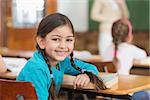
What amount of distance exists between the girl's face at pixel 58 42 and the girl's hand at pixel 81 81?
15 centimetres

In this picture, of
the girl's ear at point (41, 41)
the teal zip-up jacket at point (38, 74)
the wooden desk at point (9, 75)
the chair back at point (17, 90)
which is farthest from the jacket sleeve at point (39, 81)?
the wooden desk at point (9, 75)

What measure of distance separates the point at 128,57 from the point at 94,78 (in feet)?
4.19

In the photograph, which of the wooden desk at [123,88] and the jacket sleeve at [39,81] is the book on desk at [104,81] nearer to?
the wooden desk at [123,88]

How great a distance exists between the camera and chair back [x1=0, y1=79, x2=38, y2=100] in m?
1.71

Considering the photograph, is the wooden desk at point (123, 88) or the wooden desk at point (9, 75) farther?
the wooden desk at point (9, 75)

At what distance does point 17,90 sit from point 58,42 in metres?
0.43

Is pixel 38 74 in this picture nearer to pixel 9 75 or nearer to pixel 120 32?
pixel 9 75

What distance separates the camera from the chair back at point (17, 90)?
1.71 m

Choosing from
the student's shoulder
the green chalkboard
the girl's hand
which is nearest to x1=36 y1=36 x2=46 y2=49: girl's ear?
the student's shoulder

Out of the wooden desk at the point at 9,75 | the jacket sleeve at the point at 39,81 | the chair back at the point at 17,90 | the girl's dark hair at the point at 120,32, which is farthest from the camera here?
the girl's dark hair at the point at 120,32

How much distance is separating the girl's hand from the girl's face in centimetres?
15

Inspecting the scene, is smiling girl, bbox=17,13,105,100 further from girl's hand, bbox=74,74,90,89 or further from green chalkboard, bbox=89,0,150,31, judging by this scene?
green chalkboard, bbox=89,0,150,31

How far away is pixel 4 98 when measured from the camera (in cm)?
180

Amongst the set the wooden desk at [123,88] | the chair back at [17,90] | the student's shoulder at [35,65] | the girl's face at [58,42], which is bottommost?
the wooden desk at [123,88]
